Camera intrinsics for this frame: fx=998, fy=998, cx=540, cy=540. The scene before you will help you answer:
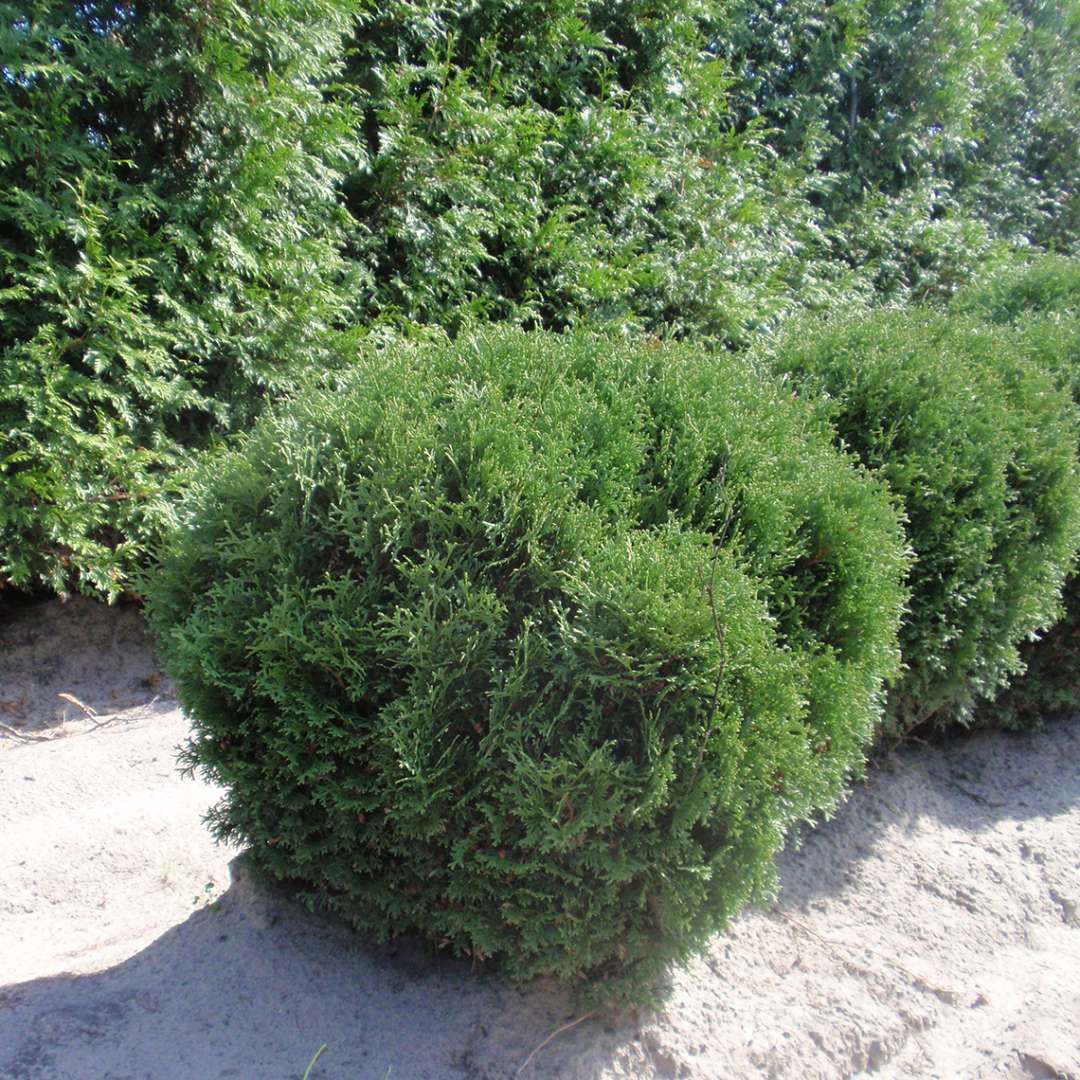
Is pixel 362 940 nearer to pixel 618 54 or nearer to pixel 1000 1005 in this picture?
pixel 1000 1005

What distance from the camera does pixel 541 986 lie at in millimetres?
2789

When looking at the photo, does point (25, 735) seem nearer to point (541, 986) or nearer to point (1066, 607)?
Answer: point (541, 986)

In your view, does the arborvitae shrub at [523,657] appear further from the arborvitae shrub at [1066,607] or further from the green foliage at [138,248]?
the arborvitae shrub at [1066,607]

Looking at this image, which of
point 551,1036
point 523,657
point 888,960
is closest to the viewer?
point 523,657

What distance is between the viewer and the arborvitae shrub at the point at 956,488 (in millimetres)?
3703

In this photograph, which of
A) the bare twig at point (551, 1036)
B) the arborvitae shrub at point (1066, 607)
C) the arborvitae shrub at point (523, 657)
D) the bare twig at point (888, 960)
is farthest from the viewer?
the arborvitae shrub at point (1066, 607)

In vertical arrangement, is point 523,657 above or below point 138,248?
above

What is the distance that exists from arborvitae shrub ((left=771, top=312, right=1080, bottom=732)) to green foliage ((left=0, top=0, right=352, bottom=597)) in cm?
256

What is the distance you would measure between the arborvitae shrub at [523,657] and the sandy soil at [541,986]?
0.20 m

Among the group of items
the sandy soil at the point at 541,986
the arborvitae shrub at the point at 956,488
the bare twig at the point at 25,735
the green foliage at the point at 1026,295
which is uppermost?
the green foliage at the point at 1026,295

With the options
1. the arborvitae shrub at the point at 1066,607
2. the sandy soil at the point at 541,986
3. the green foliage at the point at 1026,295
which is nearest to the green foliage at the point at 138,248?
the sandy soil at the point at 541,986

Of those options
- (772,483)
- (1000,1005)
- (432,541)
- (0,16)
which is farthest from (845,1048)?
(0,16)

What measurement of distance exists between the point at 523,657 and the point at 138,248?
3112 mm

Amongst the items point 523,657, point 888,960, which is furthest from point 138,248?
point 888,960
